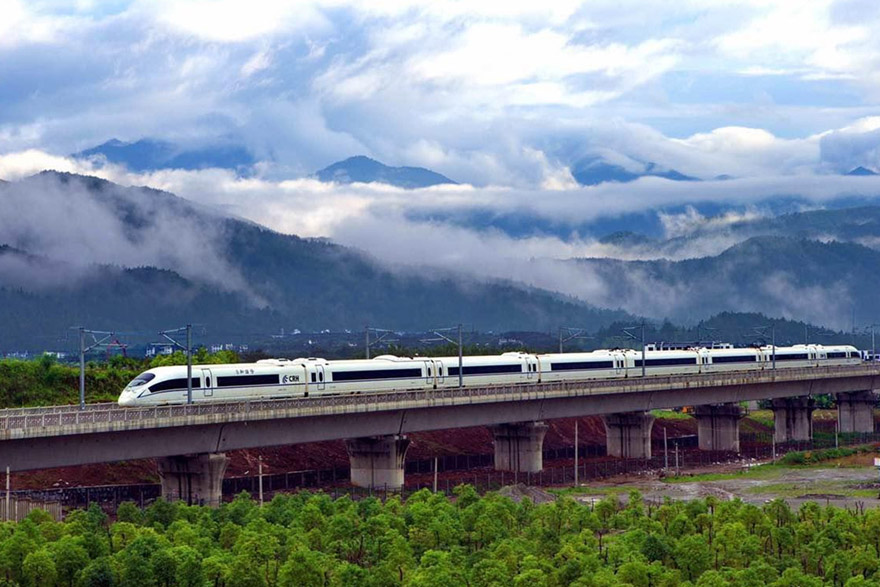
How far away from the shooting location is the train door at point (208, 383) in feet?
346

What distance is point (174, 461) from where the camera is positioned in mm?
98812

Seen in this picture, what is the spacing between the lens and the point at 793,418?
173875 millimetres

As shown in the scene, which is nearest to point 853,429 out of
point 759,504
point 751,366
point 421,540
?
point 751,366

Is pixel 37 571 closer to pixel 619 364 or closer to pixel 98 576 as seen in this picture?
pixel 98 576

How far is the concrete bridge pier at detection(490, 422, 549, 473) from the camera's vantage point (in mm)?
132375

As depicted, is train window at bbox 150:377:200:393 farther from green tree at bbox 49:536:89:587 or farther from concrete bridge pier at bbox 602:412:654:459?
concrete bridge pier at bbox 602:412:654:459

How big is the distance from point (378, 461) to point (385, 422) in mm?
4333

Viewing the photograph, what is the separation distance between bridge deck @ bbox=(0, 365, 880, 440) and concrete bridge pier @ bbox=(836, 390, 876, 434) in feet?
92.3

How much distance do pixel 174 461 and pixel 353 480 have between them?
22.9 meters

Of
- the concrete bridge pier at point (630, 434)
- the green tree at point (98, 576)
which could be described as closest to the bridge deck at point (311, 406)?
the concrete bridge pier at point (630, 434)

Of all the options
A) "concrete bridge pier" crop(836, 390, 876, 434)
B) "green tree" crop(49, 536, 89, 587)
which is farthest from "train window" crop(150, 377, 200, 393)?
"concrete bridge pier" crop(836, 390, 876, 434)

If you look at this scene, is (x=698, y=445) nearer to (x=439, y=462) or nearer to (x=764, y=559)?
(x=439, y=462)

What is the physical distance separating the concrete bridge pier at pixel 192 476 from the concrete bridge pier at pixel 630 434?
63820 mm

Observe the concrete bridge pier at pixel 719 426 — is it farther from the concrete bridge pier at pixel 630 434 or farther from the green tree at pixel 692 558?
the green tree at pixel 692 558
